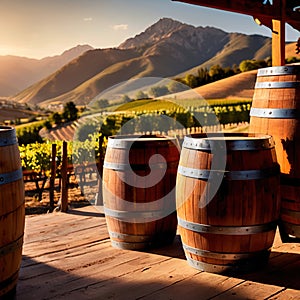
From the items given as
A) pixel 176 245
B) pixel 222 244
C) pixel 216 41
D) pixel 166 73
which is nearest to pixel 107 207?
pixel 176 245

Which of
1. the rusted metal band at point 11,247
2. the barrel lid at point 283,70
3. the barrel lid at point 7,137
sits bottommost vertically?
the rusted metal band at point 11,247

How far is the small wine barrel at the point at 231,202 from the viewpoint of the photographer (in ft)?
8.09

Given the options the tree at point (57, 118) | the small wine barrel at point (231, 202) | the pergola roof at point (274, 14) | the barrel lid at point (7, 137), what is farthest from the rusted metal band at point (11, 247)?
the tree at point (57, 118)

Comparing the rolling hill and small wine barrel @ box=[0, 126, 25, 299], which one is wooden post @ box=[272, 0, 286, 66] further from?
the rolling hill

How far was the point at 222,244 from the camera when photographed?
2.54 metres

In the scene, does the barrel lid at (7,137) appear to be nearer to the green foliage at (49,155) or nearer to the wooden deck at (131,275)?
the wooden deck at (131,275)

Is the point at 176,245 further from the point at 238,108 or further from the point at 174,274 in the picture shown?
the point at 238,108

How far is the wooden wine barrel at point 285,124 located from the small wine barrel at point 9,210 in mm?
1635

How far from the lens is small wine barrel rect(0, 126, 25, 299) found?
207 cm

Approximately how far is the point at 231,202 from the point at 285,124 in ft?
2.37

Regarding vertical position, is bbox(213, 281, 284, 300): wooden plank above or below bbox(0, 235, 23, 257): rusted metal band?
below

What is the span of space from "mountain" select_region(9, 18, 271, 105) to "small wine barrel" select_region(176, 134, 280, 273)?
113 metres

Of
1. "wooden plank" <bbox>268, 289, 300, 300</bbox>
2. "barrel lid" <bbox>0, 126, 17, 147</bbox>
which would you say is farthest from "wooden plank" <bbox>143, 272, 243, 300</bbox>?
"barrel lid" <bbox>0, 126, 17, 147</bbox>

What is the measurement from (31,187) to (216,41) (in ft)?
576
